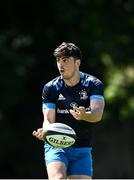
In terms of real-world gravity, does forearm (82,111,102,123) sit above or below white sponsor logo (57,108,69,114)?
below

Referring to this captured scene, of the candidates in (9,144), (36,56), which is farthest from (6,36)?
(9,144)

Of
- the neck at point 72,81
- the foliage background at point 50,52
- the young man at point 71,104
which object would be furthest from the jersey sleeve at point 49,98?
the foliage background at point 50,52

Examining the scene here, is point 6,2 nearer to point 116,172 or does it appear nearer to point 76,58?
point 116,172

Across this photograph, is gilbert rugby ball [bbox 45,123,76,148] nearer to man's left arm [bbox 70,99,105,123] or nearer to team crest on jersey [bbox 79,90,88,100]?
man's left arm [bbox 70,99,105,123]

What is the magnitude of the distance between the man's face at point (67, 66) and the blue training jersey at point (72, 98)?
166mm

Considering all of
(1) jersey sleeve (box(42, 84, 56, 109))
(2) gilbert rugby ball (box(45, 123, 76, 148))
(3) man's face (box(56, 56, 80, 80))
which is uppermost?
(3) man's face (box(56, 56, 80, 80))

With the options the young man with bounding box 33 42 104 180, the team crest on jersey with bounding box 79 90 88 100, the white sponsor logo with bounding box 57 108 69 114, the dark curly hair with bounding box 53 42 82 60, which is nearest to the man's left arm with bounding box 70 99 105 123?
the young man with bounding box 33 42 104 180

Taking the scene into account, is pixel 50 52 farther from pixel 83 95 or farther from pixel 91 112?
pixel 91 112

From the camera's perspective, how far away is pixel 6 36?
21.4 meters

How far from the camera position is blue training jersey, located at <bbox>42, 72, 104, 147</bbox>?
31.5ft

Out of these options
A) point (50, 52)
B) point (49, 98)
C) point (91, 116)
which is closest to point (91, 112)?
point (91, 116)

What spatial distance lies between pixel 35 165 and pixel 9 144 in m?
1.31

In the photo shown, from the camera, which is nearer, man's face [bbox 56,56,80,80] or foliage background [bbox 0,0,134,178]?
man's face [bbox 56,56,80,80]

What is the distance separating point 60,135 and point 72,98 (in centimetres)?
57
